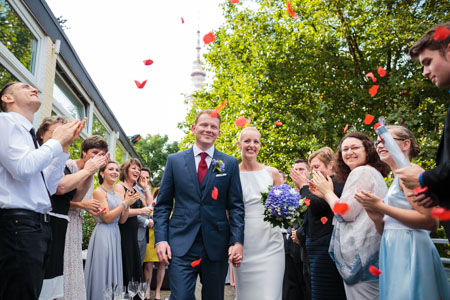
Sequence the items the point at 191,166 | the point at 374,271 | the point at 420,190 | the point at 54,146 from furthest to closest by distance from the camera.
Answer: the point at 191,166
the point at 374,271
the point at 54,146
the point at 420,190

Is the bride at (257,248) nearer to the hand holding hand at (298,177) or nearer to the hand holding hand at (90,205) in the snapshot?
the hand holding hand at (298,177)

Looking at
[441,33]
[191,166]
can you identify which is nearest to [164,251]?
[191,166]

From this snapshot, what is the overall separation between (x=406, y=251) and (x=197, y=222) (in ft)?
5.51

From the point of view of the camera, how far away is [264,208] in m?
4.30

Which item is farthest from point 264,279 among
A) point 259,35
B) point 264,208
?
point 259,35

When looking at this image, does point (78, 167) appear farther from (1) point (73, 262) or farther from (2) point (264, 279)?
(2) point (264, 279)

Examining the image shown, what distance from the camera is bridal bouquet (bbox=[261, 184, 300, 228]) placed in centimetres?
389

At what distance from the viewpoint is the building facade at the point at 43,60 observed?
552 centimetres

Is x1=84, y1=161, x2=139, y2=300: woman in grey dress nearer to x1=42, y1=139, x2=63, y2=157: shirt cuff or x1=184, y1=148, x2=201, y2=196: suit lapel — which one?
x1=184, y1=148, x2=201, y2=196: suit lapel

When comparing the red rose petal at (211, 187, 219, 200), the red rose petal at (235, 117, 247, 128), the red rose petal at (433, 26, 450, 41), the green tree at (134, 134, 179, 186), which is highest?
the green tree at (134, 134, 179, 186)

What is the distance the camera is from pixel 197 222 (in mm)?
3342

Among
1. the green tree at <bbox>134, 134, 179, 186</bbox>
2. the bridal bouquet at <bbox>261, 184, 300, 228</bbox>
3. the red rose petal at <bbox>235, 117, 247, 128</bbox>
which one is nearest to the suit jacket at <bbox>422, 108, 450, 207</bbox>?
the bridal bouquet at <bbox>261, 184, 300, 228</bbox>

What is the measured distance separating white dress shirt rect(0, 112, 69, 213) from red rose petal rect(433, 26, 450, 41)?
2588mm

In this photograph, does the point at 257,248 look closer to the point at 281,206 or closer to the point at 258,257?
the point at 258,257
